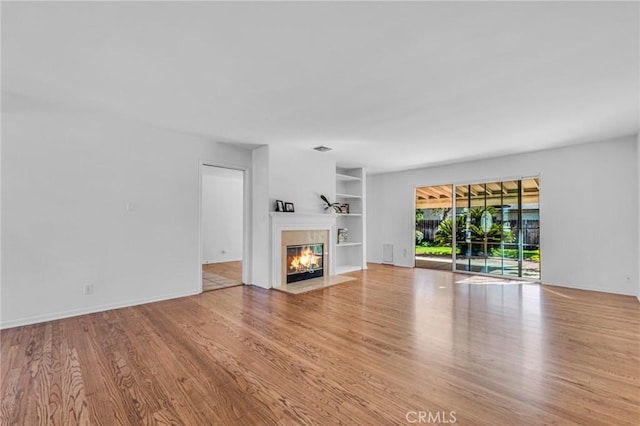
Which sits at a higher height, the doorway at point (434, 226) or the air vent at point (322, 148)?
the air vent at point (322, 148)

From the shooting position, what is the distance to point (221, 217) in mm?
8312

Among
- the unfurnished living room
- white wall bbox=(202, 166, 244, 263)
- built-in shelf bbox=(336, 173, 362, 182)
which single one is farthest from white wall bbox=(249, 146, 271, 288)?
white wall bbox=(202, 166, 244, 263)

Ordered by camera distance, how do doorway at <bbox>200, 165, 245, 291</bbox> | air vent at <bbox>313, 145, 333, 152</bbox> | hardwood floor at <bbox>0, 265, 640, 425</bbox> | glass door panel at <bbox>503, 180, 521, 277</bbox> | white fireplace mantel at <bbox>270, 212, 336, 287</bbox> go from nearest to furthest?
hardwood floor at <bbox>0, 265, 640, 425</bbox> → white fireplace mantel at <bbox>270, 212, 336, 287</bbox> → air vent at <bbox>313, 145, 333, 152</bbox> → glass door panel at <bbox>503, 180, 521, 277</bbox> → doorway at <bbox>200, 165, 245, 291</bbox>

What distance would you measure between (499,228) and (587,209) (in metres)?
1.37

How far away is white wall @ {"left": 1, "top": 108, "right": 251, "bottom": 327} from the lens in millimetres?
3141

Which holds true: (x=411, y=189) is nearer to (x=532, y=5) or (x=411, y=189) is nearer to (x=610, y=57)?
(x=610, y=57)

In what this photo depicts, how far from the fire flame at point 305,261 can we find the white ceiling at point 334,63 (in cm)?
242

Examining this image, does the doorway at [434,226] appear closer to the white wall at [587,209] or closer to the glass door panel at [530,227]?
the white wall at [587,209]

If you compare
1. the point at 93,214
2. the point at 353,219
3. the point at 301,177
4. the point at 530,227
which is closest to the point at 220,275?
the point at 301,177

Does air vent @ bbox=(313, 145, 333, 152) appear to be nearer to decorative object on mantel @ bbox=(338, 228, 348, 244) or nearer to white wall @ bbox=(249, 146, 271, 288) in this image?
white wall @ bbox=(249, 146, 271, 288)

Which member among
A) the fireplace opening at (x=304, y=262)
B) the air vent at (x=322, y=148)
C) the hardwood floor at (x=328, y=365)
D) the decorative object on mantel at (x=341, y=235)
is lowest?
the hardwood floor at (x=328, y=365)

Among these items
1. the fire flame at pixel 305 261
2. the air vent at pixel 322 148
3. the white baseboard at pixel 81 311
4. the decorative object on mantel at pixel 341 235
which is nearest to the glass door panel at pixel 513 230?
the decorative object on mantel at pixel 341 235

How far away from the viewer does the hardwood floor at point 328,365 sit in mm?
1722

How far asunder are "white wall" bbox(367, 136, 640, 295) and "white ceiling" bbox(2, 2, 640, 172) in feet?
2.95
